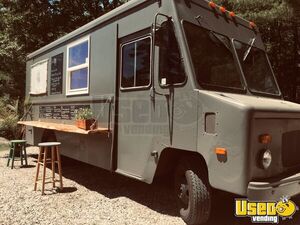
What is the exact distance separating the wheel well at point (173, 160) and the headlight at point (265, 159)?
0.75 meters

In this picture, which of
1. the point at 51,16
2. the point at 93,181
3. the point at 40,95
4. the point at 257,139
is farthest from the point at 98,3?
the point at 257,139

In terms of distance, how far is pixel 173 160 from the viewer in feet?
15.4

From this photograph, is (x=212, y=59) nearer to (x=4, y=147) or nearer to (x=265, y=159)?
(x=265, y=159)

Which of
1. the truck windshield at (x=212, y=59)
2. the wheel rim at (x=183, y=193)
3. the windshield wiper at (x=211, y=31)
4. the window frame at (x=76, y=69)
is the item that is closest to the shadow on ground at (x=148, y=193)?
the wheel rim at (x=183, y=193)

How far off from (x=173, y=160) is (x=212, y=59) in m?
1.50

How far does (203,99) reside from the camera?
12.9ft

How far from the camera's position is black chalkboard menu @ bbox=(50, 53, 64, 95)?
7475 millimetres

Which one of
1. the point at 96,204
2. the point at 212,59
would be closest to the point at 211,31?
the point at 212,59

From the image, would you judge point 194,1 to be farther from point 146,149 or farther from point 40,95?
point 40,95

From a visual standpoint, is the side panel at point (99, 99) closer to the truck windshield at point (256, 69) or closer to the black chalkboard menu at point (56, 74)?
the black chalkboard menu at point (56, 74)

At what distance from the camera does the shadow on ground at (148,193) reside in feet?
15.7

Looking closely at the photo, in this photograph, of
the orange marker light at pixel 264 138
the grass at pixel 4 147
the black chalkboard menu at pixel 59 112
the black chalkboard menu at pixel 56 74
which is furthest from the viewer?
the grass at pixel 4 147

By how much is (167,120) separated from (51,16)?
56.1 feet

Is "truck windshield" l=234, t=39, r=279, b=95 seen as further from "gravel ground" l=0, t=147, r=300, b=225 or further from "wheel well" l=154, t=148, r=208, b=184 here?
"gravel ground" l=0, t=147, r=300, b=225
